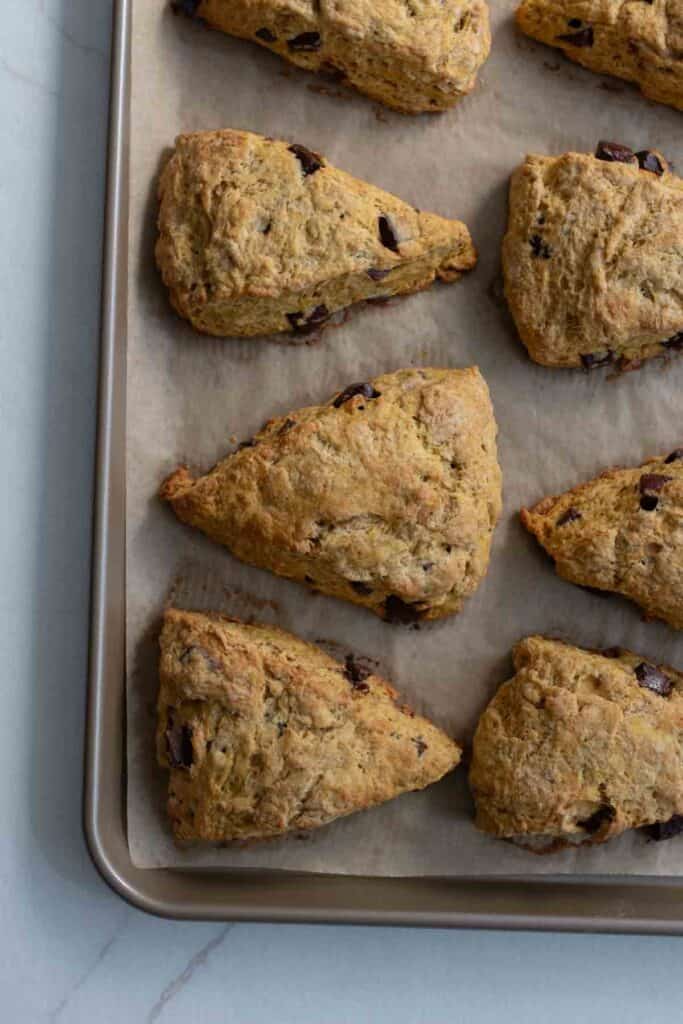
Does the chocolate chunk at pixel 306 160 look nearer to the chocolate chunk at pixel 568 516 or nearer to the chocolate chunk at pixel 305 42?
the chocolate chunk at pixel 305 42

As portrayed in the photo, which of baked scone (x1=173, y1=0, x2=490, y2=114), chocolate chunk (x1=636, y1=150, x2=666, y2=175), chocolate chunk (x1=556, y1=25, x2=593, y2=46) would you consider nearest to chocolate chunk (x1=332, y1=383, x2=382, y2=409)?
baked scone (x1=173, y1=0, x2=490, y2=114)

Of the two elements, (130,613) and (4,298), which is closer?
(130,613)

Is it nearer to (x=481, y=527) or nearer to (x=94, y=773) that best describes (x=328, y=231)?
(x=481, y=527)

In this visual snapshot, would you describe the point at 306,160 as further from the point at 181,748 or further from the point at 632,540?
the point at 181,748

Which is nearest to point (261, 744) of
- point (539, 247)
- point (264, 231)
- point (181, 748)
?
point (181, 748)

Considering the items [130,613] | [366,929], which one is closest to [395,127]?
[130,613]

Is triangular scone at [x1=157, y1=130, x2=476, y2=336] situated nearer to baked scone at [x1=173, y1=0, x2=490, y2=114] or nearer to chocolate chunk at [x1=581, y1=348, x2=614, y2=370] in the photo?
baked scone at [x1=173, y1=0, x2=490, y2=114]
